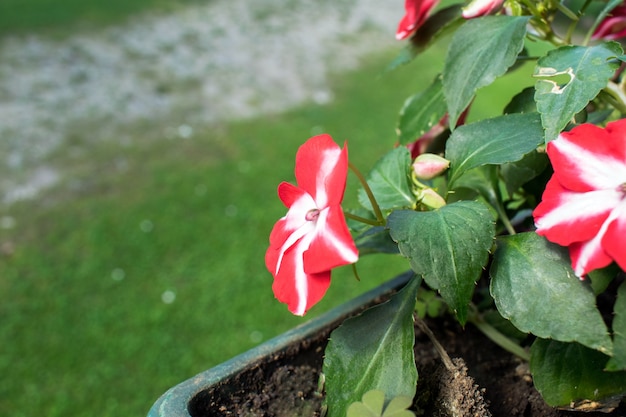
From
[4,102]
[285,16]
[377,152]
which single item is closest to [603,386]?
[377,152]

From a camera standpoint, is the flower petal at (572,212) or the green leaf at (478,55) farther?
the green leaf at (478,55)

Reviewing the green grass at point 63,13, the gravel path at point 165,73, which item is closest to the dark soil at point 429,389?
the gravel path at point 165,73

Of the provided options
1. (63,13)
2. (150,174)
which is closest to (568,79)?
(150,174)

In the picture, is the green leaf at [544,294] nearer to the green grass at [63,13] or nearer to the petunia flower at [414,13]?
the petunia flower at [414,13]

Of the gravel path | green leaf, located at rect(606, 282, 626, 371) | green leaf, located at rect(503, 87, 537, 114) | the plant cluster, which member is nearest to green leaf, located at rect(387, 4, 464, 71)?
the plant cluster

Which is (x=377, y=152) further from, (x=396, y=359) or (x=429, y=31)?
(x=396, y=359)

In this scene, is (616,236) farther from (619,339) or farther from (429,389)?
(429,389)

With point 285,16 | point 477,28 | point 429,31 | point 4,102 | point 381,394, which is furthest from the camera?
point 285,16
